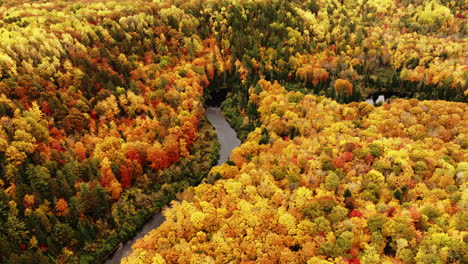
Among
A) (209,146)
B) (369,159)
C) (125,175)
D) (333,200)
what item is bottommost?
(209,146)

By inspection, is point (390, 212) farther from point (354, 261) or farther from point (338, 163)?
point (338, 163)

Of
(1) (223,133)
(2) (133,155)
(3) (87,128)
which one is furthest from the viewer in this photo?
(1) (223,133)

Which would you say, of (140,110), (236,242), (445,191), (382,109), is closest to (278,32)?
(382,109)

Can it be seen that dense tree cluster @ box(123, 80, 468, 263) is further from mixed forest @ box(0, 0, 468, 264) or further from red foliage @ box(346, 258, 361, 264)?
mixed forest @ box(0, 0, 468, 264)

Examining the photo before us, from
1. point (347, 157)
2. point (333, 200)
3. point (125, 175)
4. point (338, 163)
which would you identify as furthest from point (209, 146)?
point (333, 200)

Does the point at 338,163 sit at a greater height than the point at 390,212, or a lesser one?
greater

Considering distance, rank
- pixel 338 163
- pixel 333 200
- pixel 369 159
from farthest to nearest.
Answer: pixel 369 159, pixel 338 163, pixel 333 200

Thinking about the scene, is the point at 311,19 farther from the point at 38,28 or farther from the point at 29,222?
the point at 29,222
